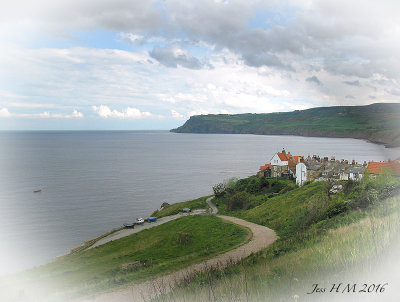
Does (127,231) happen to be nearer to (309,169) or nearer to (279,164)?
(309,169)

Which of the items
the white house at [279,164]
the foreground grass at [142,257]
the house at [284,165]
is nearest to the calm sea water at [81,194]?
the foreground grass at [142,257]

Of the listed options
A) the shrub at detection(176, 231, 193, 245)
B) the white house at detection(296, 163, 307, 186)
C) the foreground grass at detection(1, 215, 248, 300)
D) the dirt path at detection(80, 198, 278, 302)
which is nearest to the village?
the white house at detection(296, 163, 307, 186)

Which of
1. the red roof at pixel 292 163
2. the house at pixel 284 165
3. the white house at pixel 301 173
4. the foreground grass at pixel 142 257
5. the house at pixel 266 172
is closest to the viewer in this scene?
the foreground grass at pixel 142 257

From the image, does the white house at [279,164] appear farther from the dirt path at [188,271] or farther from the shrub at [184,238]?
the shrub at [184,238]

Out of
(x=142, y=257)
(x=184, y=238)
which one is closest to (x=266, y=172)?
(x=184, y=238)

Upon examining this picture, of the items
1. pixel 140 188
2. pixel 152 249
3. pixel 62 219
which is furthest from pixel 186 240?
pixel 140 188
